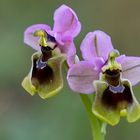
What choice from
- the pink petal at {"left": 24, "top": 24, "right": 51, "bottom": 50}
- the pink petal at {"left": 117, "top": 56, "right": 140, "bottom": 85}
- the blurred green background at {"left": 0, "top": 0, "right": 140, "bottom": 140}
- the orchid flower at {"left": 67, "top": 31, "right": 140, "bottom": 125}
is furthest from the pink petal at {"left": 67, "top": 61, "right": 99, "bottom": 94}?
the blurred green background at {"left": 0, "top": 0, "right": 140, "bottom": 140}

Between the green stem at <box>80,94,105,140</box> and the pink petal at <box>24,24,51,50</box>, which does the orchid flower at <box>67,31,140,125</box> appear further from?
the pink petal at <box>24,24,51,50</box>

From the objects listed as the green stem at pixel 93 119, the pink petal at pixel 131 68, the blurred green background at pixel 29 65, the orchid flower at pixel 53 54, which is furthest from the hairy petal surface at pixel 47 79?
the blurred green background at pixel 29 65

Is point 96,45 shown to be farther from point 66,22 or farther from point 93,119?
point 93,119

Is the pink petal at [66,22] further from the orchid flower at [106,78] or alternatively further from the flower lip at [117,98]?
the flower lip at [117,98]

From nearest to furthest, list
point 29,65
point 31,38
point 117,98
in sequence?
point 117,98, point 31,38, point 29,65

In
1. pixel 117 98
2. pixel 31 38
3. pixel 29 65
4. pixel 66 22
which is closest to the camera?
pixel 117 98

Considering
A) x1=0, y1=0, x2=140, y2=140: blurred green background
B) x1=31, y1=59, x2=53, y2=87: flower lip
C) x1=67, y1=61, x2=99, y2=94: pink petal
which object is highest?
x1=31, y1=59, x2=53, y2=87: flower lip

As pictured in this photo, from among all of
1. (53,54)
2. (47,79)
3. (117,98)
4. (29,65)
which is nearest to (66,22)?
(53,54)
